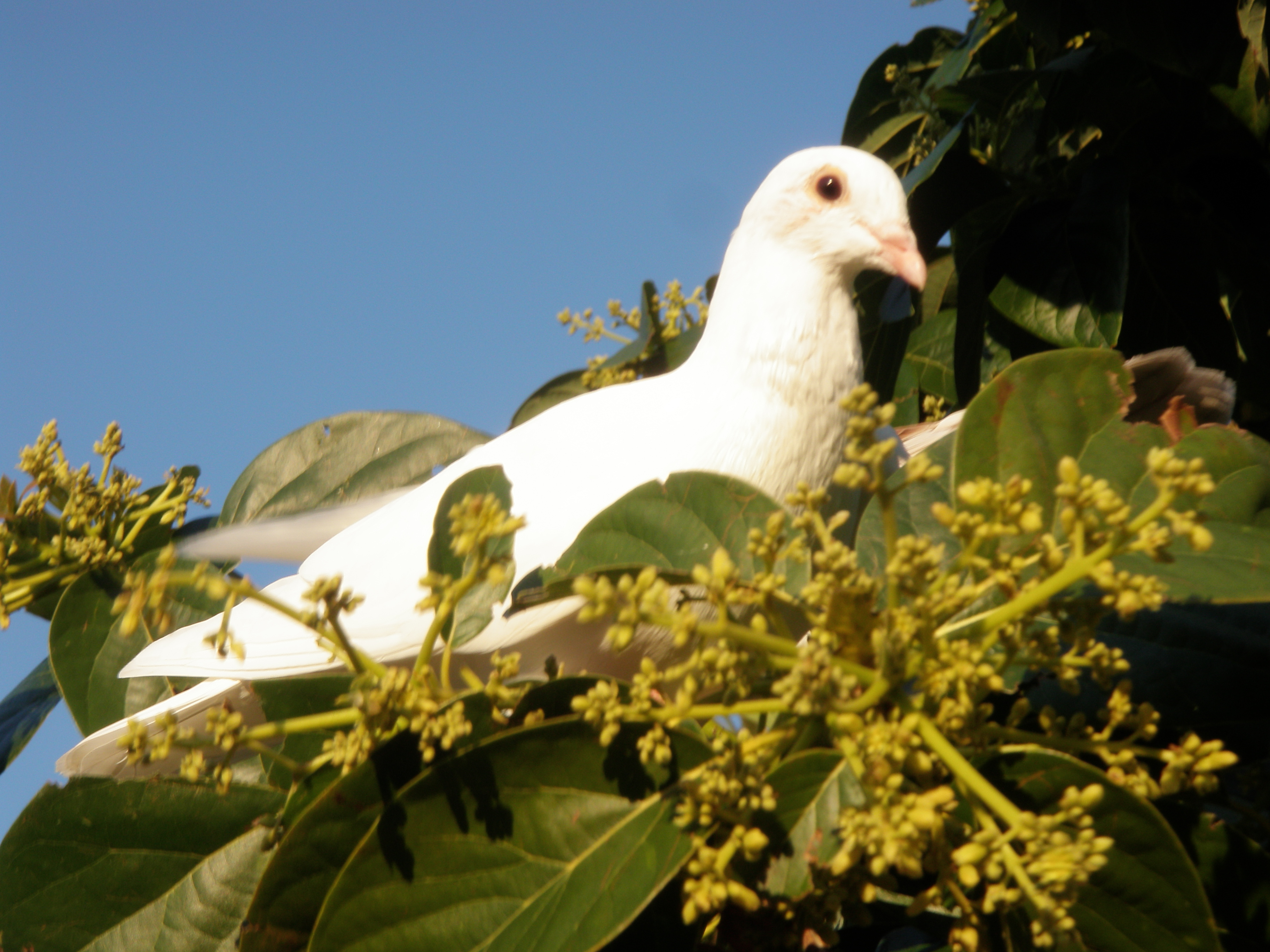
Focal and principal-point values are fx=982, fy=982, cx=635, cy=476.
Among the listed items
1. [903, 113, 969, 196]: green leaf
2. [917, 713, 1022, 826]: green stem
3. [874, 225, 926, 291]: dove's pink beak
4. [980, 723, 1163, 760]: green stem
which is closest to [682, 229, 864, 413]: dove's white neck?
[874, 225, 926, 291]: dove's pink beak

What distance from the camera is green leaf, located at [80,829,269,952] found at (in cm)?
131

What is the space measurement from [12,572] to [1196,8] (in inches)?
100.0

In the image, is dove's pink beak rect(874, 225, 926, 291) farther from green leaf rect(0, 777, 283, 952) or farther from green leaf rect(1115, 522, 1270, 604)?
green leaf rect(0, 777, 283, 952)

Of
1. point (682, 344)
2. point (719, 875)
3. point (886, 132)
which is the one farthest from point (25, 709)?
point (886, 132)

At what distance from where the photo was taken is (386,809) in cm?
102

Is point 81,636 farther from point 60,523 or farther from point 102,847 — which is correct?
point 102,847

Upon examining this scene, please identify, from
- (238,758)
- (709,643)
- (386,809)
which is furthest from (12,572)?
(709,643)

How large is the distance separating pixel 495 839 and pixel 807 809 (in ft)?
1.09

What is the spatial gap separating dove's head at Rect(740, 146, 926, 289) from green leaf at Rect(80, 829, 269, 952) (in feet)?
5.12

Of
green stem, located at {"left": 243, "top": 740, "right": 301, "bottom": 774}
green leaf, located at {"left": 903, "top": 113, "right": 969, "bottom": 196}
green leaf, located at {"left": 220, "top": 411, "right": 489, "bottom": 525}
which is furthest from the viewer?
green leaf, located at {"left": 220, "top": 411, "right": 489, "bottom": 525}

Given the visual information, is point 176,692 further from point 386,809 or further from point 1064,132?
point 1064,132

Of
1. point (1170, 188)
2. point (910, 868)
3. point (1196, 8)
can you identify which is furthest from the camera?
point (1170, 188)

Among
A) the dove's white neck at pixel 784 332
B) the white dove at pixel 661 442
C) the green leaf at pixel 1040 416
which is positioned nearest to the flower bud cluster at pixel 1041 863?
the green leaf at pixel 1040 416

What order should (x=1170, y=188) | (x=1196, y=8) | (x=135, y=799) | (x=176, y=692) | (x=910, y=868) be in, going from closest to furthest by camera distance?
(x=910, y=868) → (x=135, y=799) → (x=1196, y=8) → (x=176, y=692) → (x=1170, y=188)
